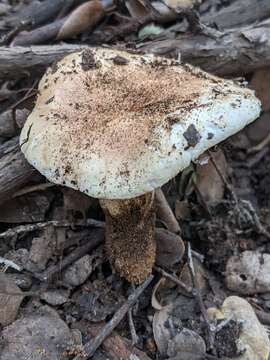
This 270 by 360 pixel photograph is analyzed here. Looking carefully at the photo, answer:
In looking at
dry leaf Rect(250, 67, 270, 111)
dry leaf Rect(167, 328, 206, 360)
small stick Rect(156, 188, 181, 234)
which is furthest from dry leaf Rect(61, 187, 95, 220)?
dry leaf Rect(250, 67, 270, 111)

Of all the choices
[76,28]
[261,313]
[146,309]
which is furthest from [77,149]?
[76,28]

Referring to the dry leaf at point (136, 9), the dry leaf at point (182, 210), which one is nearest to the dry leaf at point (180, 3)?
the dry leaf at point (136, 9)

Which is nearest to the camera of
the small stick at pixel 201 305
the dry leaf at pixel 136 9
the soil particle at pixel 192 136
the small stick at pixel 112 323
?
the soil particle at pixel 192 136

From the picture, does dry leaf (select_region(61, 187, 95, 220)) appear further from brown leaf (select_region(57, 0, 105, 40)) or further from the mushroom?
brown leaf (select_region(57, 0, 105, 40))

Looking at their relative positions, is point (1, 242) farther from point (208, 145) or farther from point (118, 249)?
point (208, 145)

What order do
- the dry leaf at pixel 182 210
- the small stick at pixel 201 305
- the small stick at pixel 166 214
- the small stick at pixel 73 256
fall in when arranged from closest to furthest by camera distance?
the small stick at pixel 201 305 → the small stick at pixel 73 256 → the small stick at pixel 166 214 → the dry leaf at pixel 182 210

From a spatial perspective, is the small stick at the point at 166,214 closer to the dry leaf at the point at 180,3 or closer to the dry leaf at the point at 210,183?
the dry leaf at the point at 210,183
